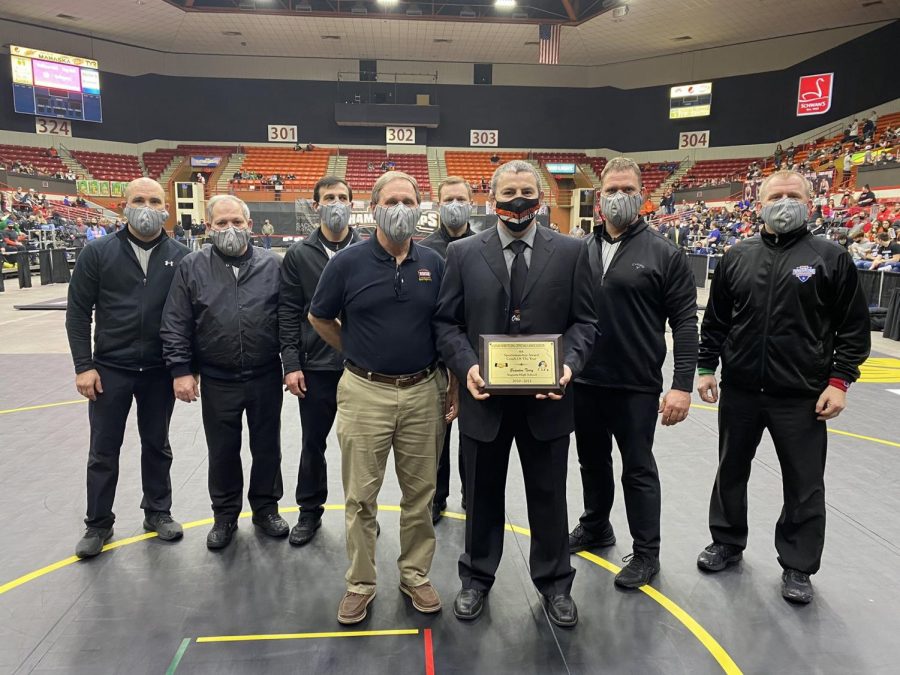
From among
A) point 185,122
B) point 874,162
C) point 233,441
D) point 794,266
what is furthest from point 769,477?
point 185,122

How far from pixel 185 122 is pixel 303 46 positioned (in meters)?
7.31

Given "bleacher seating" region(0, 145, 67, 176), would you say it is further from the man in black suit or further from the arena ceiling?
the man in black suit

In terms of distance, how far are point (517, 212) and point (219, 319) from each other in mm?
1684

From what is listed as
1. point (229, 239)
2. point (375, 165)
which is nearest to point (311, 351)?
point (229, 239)

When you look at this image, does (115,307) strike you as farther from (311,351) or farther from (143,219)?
(311,351)

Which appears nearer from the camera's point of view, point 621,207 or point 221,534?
point 621,207

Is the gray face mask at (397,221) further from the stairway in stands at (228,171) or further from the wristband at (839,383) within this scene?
the stairway in stands at (228,171)

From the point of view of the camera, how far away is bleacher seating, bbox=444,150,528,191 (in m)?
31.7

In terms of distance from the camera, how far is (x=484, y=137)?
1280 inches

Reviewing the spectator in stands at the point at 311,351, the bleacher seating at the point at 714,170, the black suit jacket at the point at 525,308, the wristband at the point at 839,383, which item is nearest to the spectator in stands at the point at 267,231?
the bleacher seating at the point at 714,170

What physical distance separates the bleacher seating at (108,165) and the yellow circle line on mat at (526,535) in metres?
29.4

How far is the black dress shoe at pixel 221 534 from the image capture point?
11.2 ft

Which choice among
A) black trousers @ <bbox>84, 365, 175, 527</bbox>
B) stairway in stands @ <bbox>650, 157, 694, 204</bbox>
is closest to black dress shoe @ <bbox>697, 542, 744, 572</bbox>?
black trousers @ <bbox>84, 365, 175, 527</bbox>

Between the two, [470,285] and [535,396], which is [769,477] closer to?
[535,396]
